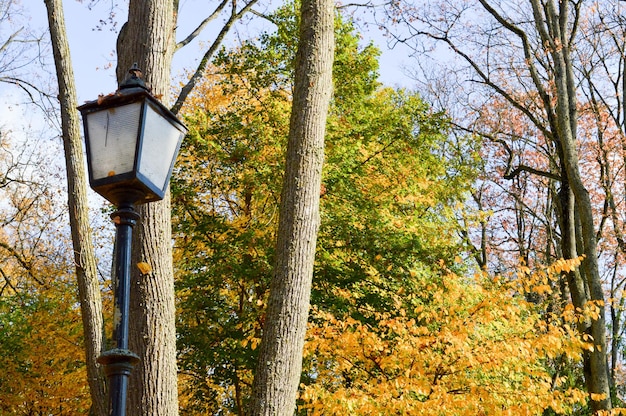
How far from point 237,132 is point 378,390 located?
629 centimetres

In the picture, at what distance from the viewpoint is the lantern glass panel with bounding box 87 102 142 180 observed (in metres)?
3.07

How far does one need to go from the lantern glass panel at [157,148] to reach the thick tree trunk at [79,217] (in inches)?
130

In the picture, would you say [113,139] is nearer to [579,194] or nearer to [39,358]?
[579,194]

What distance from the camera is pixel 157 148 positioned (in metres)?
3.19

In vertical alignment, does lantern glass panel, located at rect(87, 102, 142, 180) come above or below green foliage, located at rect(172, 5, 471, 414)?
below

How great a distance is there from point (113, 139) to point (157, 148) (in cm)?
20

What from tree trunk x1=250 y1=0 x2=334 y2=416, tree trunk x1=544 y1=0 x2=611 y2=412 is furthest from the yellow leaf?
tree trunk x1=544 y1=0 x2=611 y2=412

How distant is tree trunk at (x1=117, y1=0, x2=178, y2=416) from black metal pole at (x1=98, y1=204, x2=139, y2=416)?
5.06ft

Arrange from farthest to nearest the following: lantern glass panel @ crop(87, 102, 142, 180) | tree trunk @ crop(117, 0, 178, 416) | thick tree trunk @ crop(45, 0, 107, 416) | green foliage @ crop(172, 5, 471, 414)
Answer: green foliage @ crop(172, 5, 471, 414), thick tree trunk @ crop(45, 0, 107, 416), tree trunk @ crop(117, 0, 178, 416), lantern glass panel @ crop(87, 102, 142, 180)

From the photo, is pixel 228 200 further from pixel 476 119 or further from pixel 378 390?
pixel 476 119

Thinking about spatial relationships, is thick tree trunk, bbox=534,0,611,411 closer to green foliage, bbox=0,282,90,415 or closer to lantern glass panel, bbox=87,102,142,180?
lantern glass panel, bbox=87,102,142,180

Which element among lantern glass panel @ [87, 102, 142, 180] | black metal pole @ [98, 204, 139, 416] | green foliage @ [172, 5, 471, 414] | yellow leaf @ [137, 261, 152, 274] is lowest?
black metal pole @ [98, 204, 139, 416]

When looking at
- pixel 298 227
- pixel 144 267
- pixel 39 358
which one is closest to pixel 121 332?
pixel 144 267

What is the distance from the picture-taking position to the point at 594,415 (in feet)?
29.4
